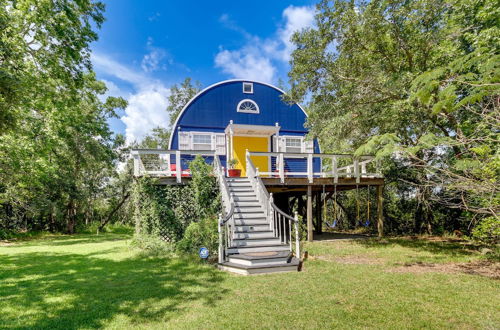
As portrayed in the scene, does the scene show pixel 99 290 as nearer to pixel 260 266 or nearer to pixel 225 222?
pixel 225 222

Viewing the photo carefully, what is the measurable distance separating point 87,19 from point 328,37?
8.34 m

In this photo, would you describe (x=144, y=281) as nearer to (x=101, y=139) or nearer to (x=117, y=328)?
(x=117, y=328)

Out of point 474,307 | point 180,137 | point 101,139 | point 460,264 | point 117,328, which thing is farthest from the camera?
point 101,139

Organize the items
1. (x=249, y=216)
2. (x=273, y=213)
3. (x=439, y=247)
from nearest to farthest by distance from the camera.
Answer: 1. (x=273, y=213)
2. (x=249, y=216)
3. (x=439, y=247)

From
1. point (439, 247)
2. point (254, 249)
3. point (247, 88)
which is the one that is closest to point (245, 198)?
point (254, 249)

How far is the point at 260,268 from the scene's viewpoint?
618 cm

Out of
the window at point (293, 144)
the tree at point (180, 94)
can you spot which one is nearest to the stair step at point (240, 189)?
the window at point (293, 144)

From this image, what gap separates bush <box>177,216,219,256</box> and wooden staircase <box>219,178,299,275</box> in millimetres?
555

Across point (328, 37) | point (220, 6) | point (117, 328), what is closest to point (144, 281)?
point (117, 328)

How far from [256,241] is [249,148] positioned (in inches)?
271

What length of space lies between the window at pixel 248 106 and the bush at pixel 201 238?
7205 mm

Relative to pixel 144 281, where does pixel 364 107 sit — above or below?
above

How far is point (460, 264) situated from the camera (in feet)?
23.0

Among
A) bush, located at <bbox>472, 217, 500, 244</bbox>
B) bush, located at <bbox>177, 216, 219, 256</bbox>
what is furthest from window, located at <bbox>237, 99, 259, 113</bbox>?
bush, located at <bbox>472, 217, 500, 244</bbox>
